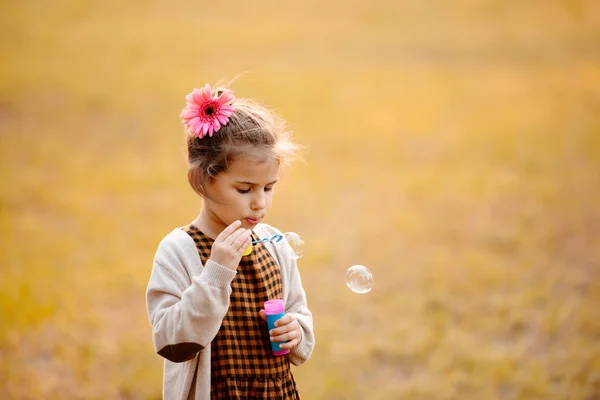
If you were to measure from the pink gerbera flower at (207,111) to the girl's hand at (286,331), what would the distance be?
0.41 m

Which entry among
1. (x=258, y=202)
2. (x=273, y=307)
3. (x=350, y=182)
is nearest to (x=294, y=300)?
(x=273, y=307)

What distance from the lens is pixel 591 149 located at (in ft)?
23.2

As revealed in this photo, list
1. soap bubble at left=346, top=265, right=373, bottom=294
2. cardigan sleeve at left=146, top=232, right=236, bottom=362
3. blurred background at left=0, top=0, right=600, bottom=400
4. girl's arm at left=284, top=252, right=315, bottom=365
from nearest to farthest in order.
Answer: cardigan sleeve at left=146, top=232, right=236, bottom=362
girl's arm at left=284, top=252, right=315, bottom=365
soap bubble at left=346, top=265, right=373, bottom=294
blurred background at left=0, top=0, right=600, bottom=400

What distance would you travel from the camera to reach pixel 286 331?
66.1 inches

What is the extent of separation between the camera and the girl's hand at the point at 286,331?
167cm

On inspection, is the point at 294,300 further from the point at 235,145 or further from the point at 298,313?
the point at 235,145

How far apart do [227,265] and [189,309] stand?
111mm

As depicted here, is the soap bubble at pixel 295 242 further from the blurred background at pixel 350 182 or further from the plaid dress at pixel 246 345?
the blurred background at pixel 350 182

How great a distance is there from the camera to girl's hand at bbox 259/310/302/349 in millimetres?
1671

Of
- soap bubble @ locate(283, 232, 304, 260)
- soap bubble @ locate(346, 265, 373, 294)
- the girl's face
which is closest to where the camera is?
the girl's face

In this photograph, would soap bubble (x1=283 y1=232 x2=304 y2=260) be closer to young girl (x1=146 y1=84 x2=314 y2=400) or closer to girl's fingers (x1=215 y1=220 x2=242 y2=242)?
young girl (x1=146 y1=84 x2=314 y2=400)

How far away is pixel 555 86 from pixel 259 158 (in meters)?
7.78

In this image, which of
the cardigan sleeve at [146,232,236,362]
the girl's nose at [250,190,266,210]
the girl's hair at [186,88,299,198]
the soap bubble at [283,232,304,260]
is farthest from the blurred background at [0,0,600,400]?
the cardigan sleeve at [146,232,236,362]

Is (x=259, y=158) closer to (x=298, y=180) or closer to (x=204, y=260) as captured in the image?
(x=204, y=260)
